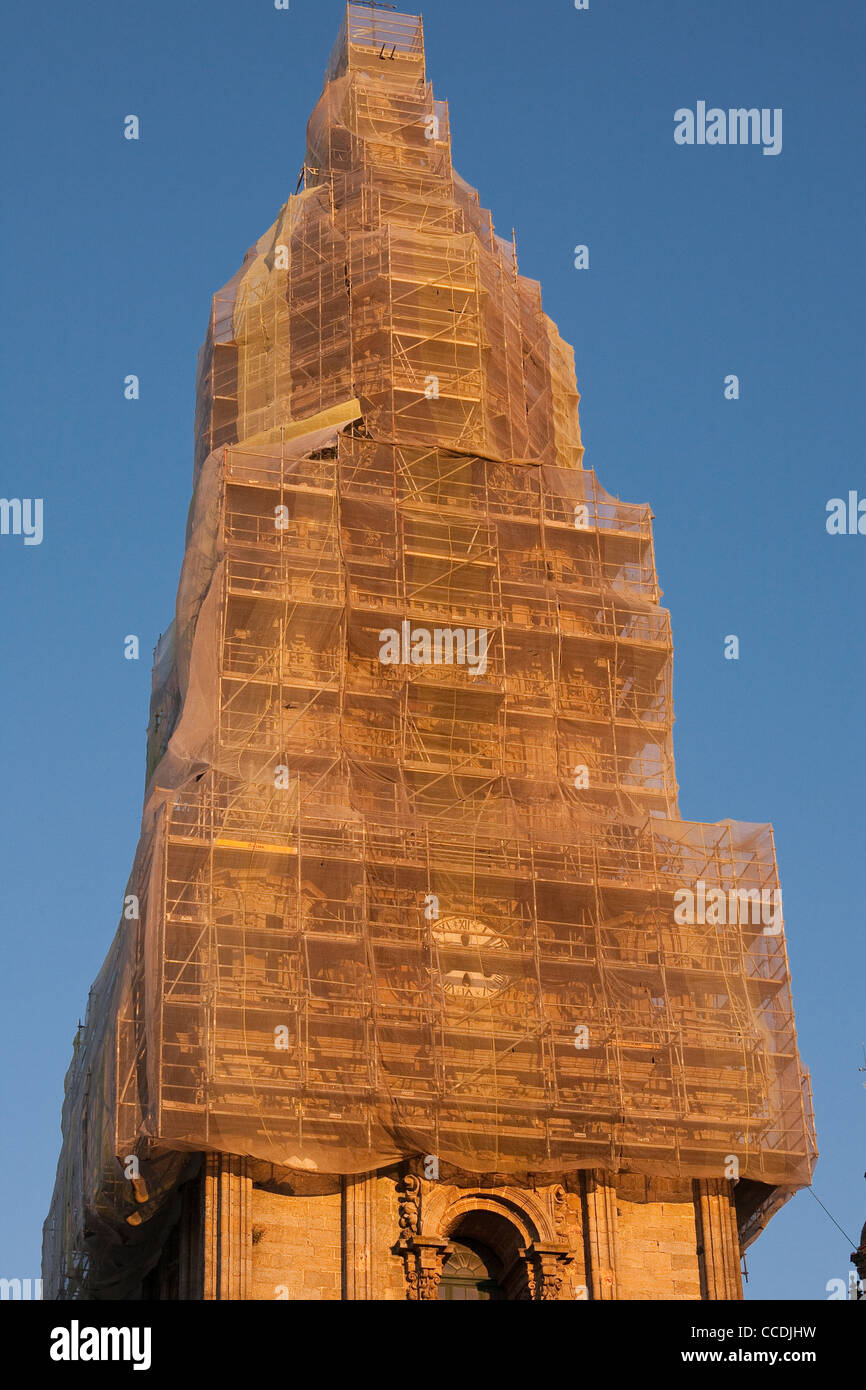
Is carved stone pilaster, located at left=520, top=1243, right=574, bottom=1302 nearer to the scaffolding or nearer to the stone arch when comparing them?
the stone arch

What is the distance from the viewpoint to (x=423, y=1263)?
47500 mm

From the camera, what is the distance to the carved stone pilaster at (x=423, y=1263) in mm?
47375

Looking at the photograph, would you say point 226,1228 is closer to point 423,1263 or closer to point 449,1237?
point 423,1263

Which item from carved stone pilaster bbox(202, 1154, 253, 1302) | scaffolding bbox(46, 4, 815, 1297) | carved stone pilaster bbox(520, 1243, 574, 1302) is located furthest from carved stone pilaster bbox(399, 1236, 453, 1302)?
carved stone pilaster bbox(202, 1154, 253, 1302)

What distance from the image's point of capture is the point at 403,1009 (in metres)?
49.6

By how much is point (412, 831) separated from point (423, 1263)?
30.9 feet

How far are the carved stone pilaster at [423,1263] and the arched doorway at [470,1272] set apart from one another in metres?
1.67

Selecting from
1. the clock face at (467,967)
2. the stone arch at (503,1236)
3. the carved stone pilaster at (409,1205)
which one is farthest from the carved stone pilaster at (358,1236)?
the clock face at (467,967)

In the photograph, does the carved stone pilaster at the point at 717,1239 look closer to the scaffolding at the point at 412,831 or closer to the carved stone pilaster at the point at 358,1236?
the scaffolding at the point at 412,831

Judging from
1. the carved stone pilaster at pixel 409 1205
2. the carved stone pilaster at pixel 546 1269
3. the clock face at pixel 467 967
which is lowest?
the carved stone pilaster at pixel 546 1269

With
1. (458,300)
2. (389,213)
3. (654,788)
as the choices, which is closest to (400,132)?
(389,213)

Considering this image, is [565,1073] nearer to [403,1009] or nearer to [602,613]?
[403,1009]

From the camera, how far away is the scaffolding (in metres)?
48.8
